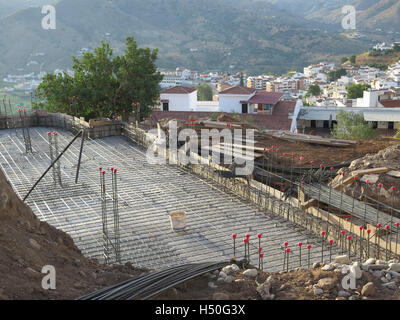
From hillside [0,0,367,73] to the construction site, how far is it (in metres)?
132

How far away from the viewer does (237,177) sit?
18609 millimetres

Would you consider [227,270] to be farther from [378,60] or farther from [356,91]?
[378,60]

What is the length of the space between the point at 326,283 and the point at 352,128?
34116 millimetres

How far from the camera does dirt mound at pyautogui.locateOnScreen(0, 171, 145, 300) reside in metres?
7.54

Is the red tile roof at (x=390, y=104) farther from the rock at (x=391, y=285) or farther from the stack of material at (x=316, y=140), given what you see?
the rock at (x=391, y=285)

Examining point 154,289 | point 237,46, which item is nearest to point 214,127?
point 154,289

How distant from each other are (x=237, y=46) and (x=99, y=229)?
17296 cm

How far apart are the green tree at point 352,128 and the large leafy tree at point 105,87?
1818 cm

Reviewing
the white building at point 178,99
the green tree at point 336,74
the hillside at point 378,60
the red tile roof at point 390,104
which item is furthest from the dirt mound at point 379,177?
the hillside at point 378,60

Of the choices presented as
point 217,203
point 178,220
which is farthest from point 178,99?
point 178,220

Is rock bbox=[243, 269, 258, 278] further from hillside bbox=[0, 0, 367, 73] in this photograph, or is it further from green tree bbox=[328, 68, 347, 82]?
hillside bbox=[0, 0, 367, 73]

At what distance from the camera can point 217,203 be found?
1705 centimetres

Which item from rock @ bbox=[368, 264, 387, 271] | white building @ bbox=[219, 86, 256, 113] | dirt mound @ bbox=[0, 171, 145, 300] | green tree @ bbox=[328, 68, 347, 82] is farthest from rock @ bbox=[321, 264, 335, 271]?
green tree @ bbox=[328, 68, 347, 82]
